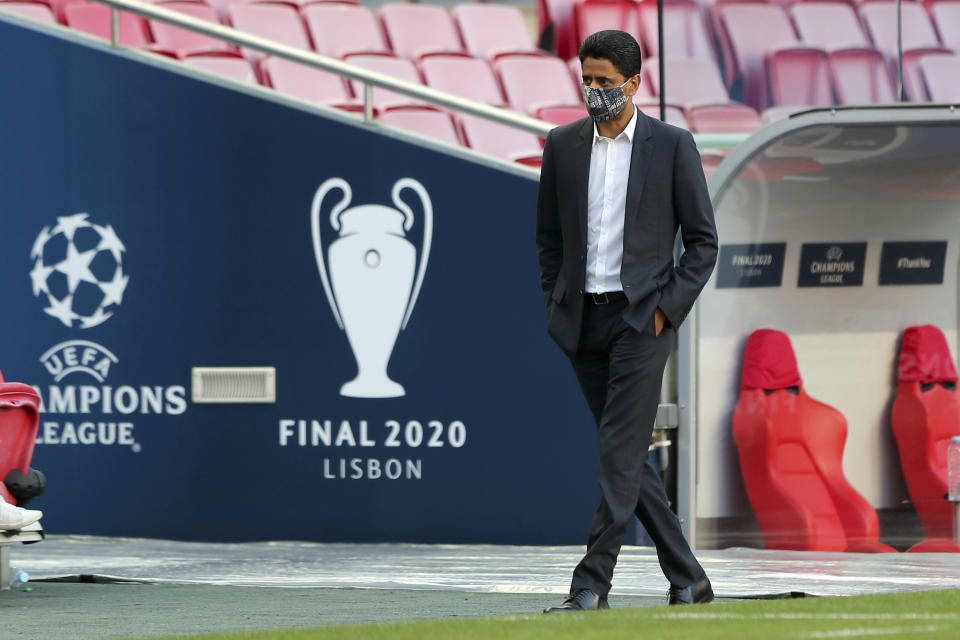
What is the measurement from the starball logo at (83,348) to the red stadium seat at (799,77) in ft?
10.6

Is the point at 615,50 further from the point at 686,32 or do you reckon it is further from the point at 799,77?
the point at 799,77

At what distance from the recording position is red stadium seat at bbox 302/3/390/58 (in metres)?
11.0

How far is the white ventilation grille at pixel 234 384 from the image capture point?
7.87 metres

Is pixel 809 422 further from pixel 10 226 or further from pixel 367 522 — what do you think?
pixel 10 226

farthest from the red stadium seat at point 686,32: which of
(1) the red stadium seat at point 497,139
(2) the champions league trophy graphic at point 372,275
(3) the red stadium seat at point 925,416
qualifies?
(3) the red stadium seat at point 925,416

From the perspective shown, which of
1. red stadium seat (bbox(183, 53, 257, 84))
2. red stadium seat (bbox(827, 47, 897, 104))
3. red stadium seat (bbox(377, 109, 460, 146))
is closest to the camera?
red stadium seat (bbox(827, 47, 897, 104))

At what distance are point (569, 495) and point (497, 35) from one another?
4.80m

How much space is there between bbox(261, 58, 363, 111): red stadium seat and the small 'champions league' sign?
196cm

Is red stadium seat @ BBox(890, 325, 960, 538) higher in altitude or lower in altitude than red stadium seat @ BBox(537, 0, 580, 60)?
lower

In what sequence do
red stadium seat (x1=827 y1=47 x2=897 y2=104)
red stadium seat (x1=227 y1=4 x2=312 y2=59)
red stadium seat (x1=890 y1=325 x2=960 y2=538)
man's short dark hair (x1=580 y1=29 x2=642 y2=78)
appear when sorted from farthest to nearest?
red stadium seat (x1=227 y1=4 x2=312 y2=59) → red stadium seat (x1=890 y1=325 x2=960 y2=538) → red stadium seat (x1=827 y1=47 x2=897 y2=104) → man's short dark hair (x1=580 y1=29 x2=642 y2=78)

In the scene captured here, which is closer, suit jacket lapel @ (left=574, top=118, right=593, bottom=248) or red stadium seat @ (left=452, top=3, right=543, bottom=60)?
suit jacket lapel @ (left=574, top=118, right=593, bottom=248)

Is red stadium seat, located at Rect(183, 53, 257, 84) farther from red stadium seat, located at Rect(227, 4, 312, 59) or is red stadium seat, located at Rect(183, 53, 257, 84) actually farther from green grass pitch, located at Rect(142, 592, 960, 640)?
green grass pitch, located at Rect(142, 592, 960, 640)

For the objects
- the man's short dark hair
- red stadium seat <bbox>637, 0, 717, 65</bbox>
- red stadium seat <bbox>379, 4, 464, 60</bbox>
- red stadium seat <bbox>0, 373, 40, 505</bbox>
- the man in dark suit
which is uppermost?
red stadium seat <bbox>379, 4, 464, 60</bbox>

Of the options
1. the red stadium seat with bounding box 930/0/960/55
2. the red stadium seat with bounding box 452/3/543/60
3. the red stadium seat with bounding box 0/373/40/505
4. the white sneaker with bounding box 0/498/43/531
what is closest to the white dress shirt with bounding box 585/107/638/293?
the white sneaker with bounding box 0/498/43/531
